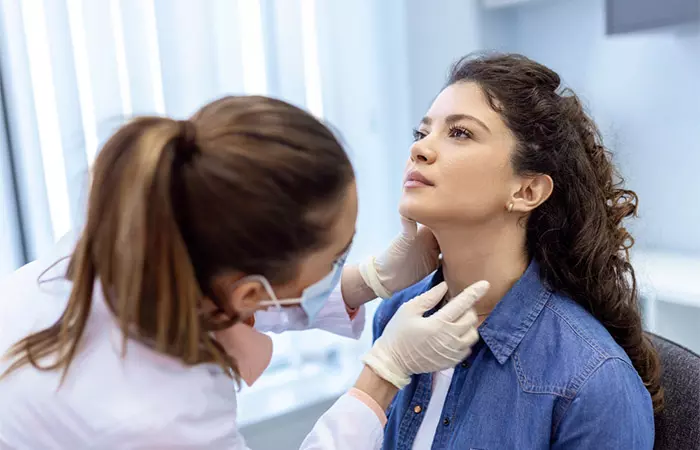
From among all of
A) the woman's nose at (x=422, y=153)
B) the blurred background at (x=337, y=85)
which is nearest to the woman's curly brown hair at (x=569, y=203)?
the woman's nose at (x=422, y=153)

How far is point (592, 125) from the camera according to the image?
1188 millimetres

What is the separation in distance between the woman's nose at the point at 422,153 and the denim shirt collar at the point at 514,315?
11.8 inches

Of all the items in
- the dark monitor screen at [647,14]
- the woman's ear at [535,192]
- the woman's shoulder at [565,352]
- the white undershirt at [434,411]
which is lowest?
the white undershirt at [434,411]

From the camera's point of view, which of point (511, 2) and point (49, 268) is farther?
point (511, 2)

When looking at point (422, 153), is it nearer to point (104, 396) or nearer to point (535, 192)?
point (535, 192)

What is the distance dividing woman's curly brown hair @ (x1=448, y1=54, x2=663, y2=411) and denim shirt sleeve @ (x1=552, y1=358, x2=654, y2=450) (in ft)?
0.53

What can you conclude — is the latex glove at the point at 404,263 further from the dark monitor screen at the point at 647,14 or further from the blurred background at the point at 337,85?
the dark monitor screen at the point at 647,14

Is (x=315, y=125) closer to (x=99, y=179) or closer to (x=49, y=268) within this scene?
(x=99, y=179)

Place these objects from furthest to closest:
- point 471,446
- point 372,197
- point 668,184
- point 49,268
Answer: point 372,197 → point 668,184 → point 471,446 → point 49,268

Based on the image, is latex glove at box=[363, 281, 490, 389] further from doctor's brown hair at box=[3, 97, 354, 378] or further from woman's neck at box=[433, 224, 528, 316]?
doctor's brown hair at box=[3, 97, 354, 378]

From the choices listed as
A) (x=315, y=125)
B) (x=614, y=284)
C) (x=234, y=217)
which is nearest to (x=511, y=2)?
(x=614, y=284)

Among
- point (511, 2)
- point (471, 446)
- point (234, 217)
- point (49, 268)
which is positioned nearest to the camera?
point (234, 217)

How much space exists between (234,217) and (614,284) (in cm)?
82

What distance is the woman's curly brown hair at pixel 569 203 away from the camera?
110cm
